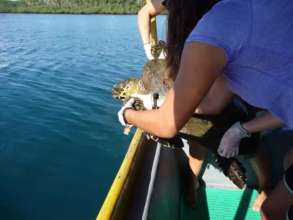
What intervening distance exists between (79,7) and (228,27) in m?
62.1

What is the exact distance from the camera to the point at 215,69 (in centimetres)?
95

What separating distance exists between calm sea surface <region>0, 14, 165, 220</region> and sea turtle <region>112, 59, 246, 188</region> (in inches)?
17.5

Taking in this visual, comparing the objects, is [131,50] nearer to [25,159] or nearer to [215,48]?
[25,159]

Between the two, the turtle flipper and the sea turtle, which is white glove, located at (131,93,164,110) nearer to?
the sea turtle

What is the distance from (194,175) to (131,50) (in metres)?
14.4

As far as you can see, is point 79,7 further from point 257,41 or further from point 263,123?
point 257,41

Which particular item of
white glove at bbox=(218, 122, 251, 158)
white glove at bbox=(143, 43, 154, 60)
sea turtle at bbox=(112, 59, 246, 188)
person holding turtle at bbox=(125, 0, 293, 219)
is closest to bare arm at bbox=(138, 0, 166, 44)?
white glove at bbox=(143, 43, 154, 60)

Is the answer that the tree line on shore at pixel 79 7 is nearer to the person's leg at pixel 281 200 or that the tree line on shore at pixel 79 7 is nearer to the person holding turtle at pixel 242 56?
the person's leg at pixel 281 200

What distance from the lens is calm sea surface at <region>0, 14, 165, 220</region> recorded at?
454 centimetres

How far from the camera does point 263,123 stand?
64.6 inches

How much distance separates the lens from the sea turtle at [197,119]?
1828mm

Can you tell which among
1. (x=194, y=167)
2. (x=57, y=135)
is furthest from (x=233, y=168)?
(x=57, y=135)

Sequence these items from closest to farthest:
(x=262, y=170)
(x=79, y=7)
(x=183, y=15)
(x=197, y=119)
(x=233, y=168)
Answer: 1. (x=183, y=15)
2. (x=197, y=119)
3. (x=233, y=168)
4. (x=262, y=170)
5. (x=79, y=7)

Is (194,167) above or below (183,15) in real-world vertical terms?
below
